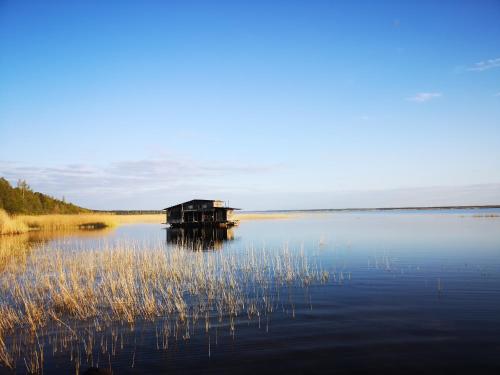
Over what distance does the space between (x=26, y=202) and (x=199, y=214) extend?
1388 inches

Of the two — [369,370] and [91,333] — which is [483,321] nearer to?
[369,370]

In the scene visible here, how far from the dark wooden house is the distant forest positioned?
90.8 feet

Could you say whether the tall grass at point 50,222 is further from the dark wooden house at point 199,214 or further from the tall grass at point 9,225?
the dark wooden house at point 199,214

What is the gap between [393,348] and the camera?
938cm

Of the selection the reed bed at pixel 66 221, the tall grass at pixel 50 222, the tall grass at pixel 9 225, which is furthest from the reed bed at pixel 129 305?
the reed bed at pixel 66 221

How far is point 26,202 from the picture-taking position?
74188 millimetres

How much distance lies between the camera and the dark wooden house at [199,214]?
65.8 m

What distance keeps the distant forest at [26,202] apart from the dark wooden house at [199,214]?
27.7m

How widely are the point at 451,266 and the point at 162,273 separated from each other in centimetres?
1597

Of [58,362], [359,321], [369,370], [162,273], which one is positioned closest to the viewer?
[369,370]

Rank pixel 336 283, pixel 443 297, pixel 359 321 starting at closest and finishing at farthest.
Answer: pixel 359 321, pixel 443 297, pixel 336 283

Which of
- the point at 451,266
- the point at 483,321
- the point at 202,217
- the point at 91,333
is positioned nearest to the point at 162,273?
the point at 91,333

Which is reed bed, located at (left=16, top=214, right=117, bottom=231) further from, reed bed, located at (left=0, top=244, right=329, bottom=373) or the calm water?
the calm water

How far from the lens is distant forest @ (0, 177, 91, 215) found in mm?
68250
